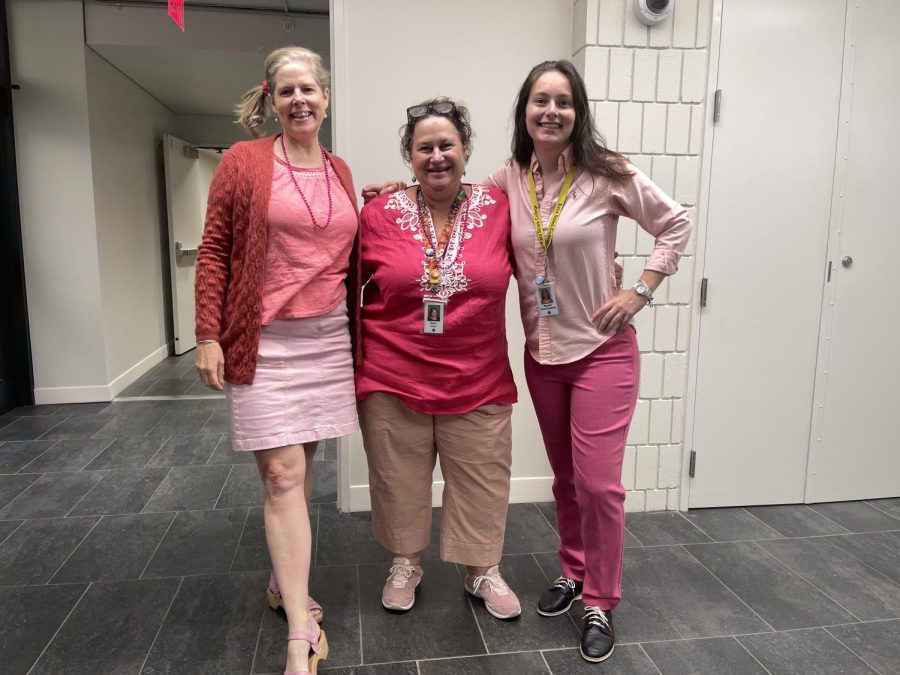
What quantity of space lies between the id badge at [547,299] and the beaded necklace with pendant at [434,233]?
0.28 metres

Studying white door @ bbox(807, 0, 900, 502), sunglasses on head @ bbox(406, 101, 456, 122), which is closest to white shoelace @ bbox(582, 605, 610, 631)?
sunglasses on head @ bbox(406, 101, 456, 122)

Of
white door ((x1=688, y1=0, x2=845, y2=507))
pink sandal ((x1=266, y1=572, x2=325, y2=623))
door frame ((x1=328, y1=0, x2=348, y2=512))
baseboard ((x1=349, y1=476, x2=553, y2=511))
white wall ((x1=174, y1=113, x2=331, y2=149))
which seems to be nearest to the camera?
pink sandal ((x1=266, y1=572, x2=325, y2=623))

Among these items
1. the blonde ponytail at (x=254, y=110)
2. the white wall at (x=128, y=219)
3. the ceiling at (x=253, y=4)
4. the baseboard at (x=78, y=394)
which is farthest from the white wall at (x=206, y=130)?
the blonde ponytail at (x=254, y=110)

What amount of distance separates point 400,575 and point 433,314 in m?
0.86

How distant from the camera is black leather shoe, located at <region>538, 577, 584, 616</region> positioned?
1915 millimetres

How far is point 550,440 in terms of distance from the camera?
6.22 feet

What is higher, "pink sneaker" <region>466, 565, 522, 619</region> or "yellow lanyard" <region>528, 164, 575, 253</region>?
"yellow lanyard" <region>528, 164, 575, 253</region>

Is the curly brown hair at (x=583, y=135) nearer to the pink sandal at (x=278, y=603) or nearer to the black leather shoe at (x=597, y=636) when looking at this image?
the black leather shoe at (x=597, y=636)

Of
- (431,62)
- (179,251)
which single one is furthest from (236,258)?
(179,251)

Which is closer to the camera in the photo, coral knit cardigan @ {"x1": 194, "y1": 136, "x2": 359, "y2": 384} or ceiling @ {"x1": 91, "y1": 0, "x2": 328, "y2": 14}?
coral knit cardigan @ {"x1": 194, "y1": 136, "x2": 359, "y2": 384}

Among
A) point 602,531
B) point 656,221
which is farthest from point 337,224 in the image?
point 602,531

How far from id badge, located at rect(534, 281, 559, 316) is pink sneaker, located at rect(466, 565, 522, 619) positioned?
838 mm

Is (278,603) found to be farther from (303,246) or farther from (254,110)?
(254,110)

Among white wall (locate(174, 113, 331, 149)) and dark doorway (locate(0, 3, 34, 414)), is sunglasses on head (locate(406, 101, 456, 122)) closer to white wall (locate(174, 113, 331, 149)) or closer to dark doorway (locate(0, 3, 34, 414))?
dark doorway (locate(0, 3, 34, 414))
